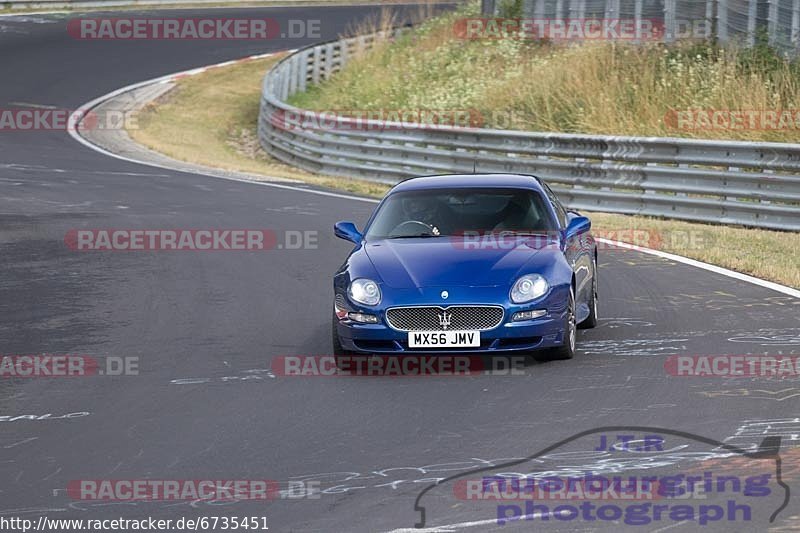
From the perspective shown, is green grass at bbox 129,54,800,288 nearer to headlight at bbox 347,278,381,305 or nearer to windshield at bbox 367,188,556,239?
windshield at bbox 367,188,556,239

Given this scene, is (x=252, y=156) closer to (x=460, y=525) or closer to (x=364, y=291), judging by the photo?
(x=364, y=291)

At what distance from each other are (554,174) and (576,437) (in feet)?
46.7

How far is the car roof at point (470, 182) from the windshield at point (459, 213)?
0.19ft

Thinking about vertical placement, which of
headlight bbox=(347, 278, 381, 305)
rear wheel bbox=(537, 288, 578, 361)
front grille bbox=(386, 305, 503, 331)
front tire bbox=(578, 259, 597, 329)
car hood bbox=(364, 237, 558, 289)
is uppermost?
car hood bbox=(364, 237, 558, 289)

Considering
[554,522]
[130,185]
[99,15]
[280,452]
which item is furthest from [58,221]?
[99,15]

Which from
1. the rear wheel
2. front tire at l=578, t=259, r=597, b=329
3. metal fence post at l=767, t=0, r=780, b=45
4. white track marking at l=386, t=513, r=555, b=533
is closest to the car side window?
front tire at l=578, t=259, r=597, b=329

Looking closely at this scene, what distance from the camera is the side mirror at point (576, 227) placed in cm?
1091

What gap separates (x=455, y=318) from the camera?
31.6ft

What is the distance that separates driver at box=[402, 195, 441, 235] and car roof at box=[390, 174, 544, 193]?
0.40ft

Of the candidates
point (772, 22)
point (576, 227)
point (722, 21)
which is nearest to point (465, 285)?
point (576, 227)

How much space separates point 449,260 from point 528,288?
2.13ft

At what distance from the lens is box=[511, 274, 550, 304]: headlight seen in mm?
9703

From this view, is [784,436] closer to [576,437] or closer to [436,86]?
[576,437]

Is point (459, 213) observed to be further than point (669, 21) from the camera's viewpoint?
No
